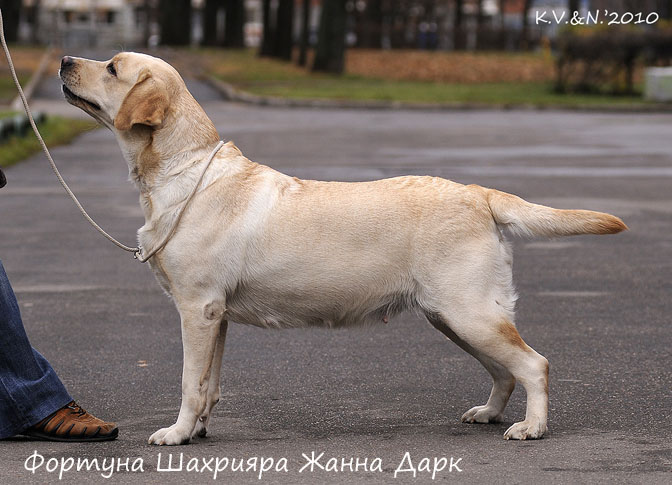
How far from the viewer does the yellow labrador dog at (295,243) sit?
5.09 meters

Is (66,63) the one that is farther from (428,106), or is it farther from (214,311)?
(428,106)

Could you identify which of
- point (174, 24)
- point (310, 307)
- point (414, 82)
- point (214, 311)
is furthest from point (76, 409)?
point (174, 24)

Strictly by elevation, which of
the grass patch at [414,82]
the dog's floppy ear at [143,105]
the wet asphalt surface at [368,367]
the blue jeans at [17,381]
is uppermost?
the dog's floppy ear at [143,105]

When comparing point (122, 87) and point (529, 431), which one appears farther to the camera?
point (122, 87)

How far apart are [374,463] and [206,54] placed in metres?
45.2

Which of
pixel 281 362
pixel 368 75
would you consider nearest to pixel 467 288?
pixel 281 362

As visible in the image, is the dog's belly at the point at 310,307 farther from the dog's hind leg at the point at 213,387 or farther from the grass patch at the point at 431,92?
the grass patch at the point at 431,92

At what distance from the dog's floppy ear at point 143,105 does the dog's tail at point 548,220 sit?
58.1 inches

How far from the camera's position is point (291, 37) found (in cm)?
4834

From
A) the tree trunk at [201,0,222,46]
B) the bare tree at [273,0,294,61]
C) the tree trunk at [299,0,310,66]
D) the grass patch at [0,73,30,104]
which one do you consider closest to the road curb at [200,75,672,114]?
the grass patch at [0,73,30,104]

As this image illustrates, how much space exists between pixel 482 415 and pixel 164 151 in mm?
1806

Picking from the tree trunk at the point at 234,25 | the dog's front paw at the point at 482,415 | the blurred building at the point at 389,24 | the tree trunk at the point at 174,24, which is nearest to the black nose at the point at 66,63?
the dog's front paw at the point at 482,415

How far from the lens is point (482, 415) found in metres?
5.39

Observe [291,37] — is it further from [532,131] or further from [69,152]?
[69,152]
